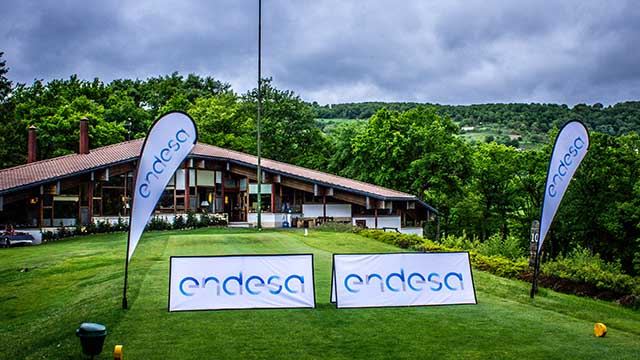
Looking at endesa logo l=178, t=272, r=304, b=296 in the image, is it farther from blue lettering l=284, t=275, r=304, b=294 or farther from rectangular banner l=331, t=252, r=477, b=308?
rectangular banner l=331, t=252, r=477, b=308

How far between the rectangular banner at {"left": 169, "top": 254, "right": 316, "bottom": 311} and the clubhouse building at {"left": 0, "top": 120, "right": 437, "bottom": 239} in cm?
2555

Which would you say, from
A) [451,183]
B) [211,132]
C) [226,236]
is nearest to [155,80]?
[211,132]

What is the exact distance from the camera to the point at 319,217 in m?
43.5

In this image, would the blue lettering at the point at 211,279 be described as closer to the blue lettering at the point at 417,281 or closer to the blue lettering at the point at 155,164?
the blue lettering at the point at 155,164

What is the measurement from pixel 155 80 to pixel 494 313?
2903 inches

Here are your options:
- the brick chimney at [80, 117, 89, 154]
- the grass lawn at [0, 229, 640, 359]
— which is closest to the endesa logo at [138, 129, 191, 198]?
the grass lawn at [0, 229, 640, 359]

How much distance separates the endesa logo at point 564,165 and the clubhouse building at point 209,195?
2524cm

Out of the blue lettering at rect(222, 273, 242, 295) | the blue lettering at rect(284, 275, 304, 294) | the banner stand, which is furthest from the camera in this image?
the blue lettering at rect(284, 275, 304, 294)

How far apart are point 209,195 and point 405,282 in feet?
105

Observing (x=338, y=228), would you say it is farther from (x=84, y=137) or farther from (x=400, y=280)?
(x=400, y=280)

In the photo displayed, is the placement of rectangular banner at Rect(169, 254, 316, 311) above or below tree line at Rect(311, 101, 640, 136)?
below

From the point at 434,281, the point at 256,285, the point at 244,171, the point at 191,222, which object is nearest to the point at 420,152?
the point at 244,171

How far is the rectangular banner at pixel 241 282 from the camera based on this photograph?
13.4m

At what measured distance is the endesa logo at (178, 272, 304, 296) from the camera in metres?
13.5
